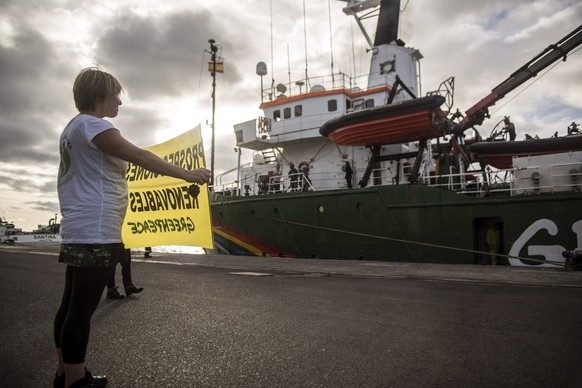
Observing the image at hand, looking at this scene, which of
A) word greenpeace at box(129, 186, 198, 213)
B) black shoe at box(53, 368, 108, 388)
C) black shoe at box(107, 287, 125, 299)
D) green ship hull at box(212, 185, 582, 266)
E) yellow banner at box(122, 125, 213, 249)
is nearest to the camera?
black shoe at box(53, 368, 108, 388)

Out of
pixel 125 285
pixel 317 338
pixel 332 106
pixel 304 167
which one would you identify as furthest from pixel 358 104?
pixel 317 338

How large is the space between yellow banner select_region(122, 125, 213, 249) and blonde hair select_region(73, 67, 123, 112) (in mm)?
1221

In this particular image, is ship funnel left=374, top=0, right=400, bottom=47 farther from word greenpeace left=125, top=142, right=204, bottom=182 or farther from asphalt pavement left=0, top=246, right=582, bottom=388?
word greenpeace left=125, top=142, right=204, bottom=182

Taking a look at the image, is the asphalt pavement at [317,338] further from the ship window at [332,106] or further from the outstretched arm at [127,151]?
the ship window at [332,106]

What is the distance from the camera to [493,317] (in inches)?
127

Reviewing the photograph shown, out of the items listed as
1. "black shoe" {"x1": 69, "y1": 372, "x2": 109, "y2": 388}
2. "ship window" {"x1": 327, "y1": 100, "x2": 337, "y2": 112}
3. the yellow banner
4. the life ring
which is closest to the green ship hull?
the life ring

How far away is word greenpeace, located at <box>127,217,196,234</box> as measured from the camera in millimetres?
A: 3236

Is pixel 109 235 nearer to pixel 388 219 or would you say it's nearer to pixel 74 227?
pixel 74 227

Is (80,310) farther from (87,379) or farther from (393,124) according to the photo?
(393,124)

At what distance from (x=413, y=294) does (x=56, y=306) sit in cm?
379

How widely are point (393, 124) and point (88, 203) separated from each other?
36.3 ft

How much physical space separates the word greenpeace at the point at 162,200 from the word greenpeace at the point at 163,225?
0.10 metres

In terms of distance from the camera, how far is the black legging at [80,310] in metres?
1.75

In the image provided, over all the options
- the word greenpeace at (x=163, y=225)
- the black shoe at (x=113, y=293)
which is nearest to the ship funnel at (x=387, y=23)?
the black shoe at (x=113, y=293)
